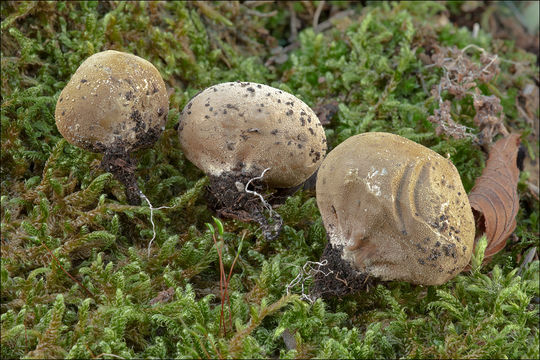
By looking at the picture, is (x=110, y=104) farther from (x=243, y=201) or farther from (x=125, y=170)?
(x=243, y=201)

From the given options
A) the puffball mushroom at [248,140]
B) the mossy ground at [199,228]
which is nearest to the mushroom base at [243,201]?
the puffball mushroom at [248,140]

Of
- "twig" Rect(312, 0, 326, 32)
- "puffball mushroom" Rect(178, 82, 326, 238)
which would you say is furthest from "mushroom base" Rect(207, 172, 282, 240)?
"twig" Rect(312, 0, 326, 32)

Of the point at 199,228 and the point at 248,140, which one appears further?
the point at 199,228

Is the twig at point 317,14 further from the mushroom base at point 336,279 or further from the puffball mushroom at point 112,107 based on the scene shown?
the mushroom base at point 336,279

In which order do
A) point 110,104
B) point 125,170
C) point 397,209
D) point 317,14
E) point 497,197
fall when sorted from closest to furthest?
point 397,209 → point 110,104 → point 125,170 → point 497,197 → point 317,14

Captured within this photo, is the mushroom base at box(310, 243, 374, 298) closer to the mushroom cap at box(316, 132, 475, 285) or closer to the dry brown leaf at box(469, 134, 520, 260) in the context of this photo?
the mushroom cap at box(316, 132, 475, 285)

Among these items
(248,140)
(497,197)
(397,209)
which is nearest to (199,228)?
(248,140)

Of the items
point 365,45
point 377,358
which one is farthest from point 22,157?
point 365,45
